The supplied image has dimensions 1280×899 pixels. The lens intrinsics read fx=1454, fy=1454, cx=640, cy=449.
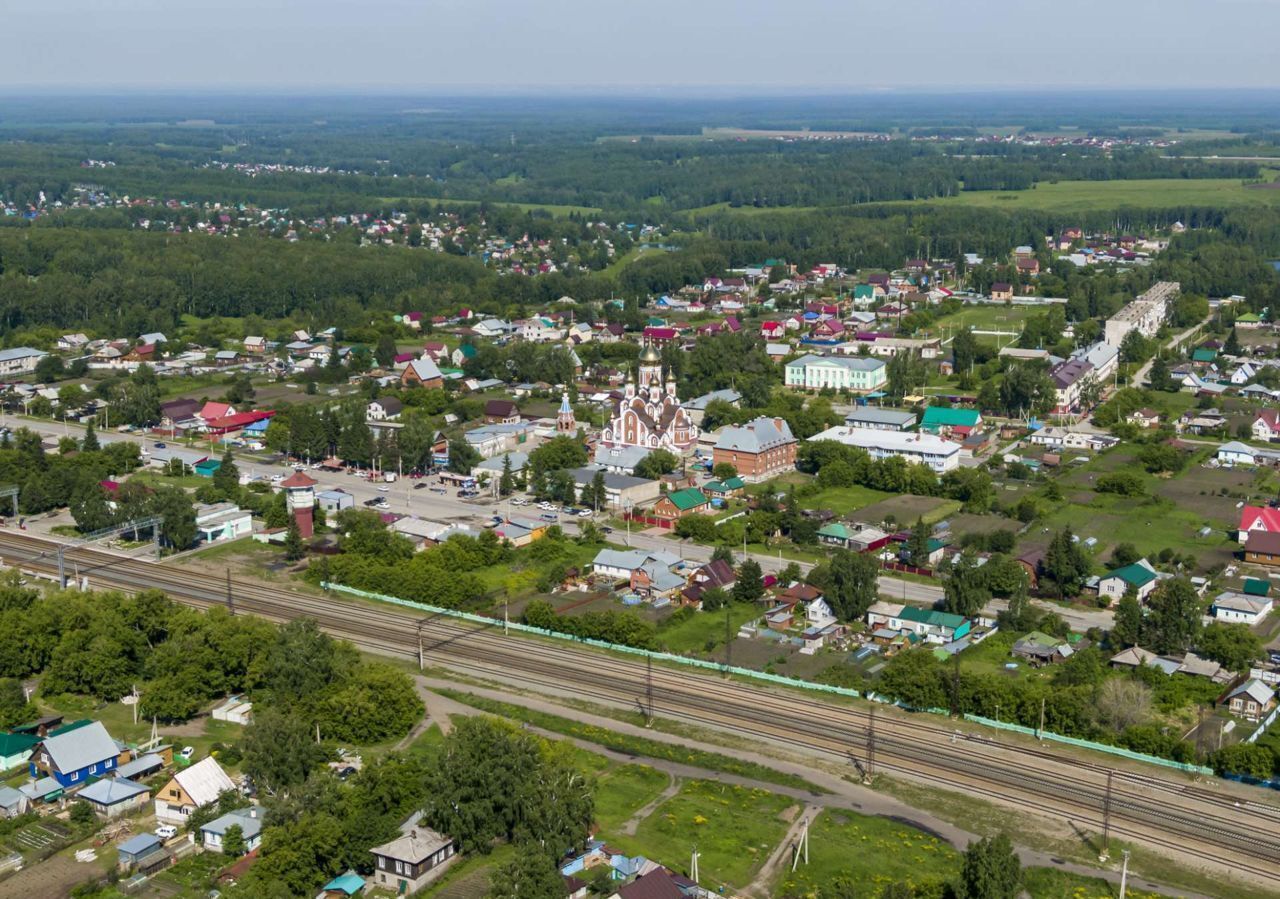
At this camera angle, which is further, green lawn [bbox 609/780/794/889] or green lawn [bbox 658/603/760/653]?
green lawn [bbox 658/603/760/653]

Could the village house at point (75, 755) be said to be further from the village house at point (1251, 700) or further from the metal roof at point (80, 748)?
the village house at point (1251, 700)

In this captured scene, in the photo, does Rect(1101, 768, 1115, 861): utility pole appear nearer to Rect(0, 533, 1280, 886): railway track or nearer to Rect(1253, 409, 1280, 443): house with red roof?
Rect(0, 533, 1280, 886): railway track

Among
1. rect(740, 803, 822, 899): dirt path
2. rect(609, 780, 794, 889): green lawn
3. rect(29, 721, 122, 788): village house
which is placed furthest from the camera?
rect(29, 721, 122, 788): village house

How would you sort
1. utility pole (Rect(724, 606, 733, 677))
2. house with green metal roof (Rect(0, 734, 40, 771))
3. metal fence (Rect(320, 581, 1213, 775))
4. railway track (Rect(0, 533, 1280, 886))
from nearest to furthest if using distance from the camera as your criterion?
railway track (Rect(0, 533, 1280, 886)) < house with green metal roof (Rect(0, 734, 40, 771)) < metal fence (Rect(320, 581, 1213, 775)) < utility pole (Rect(724, 606, 733, 677))

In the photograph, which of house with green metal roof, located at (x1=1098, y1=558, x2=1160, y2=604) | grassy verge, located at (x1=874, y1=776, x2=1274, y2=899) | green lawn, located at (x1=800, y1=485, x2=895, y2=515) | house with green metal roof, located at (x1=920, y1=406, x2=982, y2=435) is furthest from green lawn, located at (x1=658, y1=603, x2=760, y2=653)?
house with green metal roof, located at (x1=920, y1=406, x2=982, y2=435)

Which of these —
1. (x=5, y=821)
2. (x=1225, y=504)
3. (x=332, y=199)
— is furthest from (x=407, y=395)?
(x=332, y=199)

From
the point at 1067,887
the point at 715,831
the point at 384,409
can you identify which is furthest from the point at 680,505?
the point at 1067,887

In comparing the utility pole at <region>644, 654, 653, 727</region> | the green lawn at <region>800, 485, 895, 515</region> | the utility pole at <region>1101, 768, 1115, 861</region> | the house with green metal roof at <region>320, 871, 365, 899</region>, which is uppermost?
the utility pole at <region>1101, 768, 1115, 861</region>

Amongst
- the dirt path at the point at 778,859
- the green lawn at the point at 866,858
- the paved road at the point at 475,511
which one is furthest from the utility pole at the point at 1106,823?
the paved road at the point at 475,511

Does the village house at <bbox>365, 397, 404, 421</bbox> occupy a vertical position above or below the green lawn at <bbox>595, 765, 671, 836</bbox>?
below
